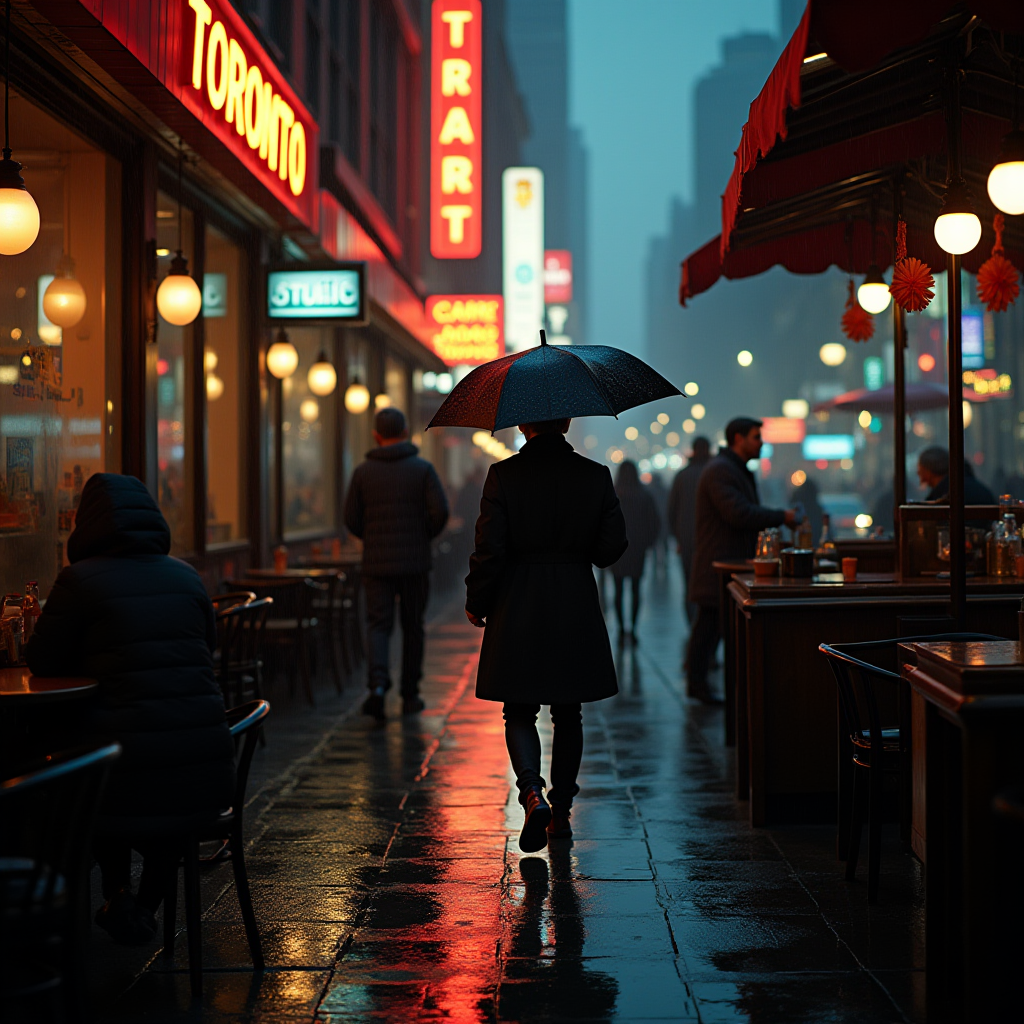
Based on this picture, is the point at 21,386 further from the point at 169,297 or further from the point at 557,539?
the point at 557,539

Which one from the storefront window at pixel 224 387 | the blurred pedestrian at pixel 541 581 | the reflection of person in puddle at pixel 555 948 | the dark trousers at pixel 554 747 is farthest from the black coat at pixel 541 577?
the storefront window at pixel 224 387

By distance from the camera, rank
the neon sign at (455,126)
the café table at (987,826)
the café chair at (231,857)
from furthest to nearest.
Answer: the neon sign at (455,126) < the café chair at (231,857) < the café table at (987,826)

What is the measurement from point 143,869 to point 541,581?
2.21 meters

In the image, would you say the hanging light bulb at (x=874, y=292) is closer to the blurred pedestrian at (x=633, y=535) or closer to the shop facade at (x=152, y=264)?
the shop facade at (x=152, y=264)

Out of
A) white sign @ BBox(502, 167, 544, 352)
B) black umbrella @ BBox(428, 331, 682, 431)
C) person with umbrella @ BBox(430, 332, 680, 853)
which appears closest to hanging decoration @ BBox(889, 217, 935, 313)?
black umbrella @ BBox(428, 331, 682, 431)

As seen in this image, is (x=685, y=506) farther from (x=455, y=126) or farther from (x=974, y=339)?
(x=974, y=339)

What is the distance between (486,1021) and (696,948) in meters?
0.97

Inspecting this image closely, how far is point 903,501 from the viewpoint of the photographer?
8531mm

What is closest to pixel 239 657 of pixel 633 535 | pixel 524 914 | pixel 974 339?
pixel 524 914

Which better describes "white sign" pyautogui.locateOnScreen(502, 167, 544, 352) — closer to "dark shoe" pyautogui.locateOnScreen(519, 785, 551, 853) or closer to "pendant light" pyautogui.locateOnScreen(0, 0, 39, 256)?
"pendant light" pyautogui.locateOnScreen(0, 0, 39, 256)

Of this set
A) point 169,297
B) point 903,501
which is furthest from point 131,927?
point 903,501

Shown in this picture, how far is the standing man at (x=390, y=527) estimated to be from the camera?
9.55m

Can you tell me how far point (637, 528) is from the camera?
1521 cm

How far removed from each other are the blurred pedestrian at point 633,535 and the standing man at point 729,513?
4.73 metres
